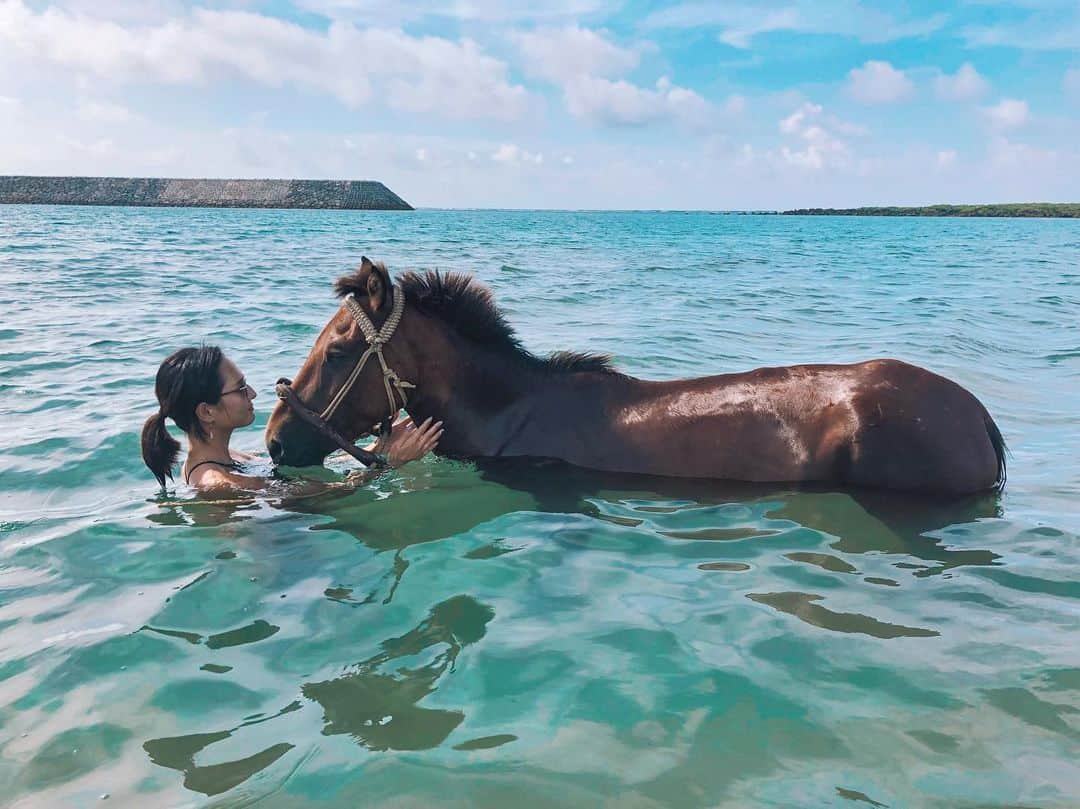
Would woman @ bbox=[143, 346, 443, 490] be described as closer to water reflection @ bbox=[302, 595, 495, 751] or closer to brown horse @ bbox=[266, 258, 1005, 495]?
brown horse @ bbox=[266, 258, 1005, 495]

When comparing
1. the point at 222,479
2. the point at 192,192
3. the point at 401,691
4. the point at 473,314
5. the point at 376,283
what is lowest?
the point at 401,691

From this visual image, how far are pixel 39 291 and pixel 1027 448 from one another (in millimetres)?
17408

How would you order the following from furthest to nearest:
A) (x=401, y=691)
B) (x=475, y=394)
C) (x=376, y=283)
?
(x=475, y=394), (x=376, y=283), (x=401, y=691)

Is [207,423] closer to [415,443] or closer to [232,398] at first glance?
[232,398]

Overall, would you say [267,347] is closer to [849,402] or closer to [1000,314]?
[849,402]

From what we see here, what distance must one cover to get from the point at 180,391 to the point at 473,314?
1.93m

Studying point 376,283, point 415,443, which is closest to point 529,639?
point 415,443

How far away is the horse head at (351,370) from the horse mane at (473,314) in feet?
0.65

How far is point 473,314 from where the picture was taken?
5559 millimetres

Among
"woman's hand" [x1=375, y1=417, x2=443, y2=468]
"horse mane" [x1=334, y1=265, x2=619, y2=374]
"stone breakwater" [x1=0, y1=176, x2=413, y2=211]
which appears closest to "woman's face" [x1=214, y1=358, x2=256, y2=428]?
"horse mane" [x1=334, y1=265, x2=619, y2=374]

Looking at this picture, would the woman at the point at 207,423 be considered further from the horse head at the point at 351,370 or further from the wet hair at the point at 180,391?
the horse head at the point at 351,370

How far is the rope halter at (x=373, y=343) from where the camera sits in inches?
205

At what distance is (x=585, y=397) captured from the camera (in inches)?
214

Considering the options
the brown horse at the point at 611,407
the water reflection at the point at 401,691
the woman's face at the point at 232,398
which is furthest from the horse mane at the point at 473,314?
the water reflection at the point at 401,691
